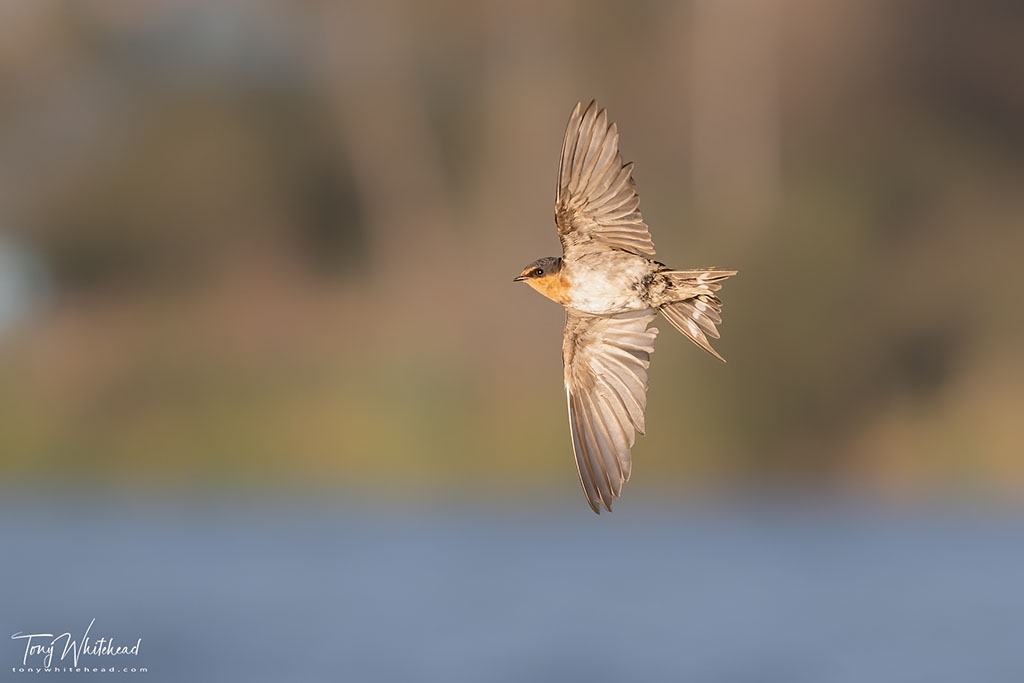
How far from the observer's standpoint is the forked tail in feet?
8.93

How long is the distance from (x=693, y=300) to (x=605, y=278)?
0.63 feet

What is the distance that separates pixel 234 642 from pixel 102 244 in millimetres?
5545

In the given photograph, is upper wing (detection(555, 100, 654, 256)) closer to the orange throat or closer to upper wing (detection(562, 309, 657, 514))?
the orange throat

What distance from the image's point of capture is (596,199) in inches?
112

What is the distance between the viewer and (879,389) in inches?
540

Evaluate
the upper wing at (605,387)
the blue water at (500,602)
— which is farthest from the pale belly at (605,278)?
the blue water at (500,602)

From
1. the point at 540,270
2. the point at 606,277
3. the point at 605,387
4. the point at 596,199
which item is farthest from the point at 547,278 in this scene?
the point at 605,387

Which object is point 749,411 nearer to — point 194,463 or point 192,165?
point 194,463

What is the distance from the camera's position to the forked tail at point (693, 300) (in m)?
2.72

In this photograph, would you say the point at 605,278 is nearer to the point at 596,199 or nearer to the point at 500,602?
the point at 596,199

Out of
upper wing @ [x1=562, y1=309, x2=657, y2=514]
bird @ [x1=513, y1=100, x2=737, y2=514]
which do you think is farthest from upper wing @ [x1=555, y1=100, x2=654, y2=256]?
upper wing @ [x1=562, y1=309, x2=657, y2=514]
